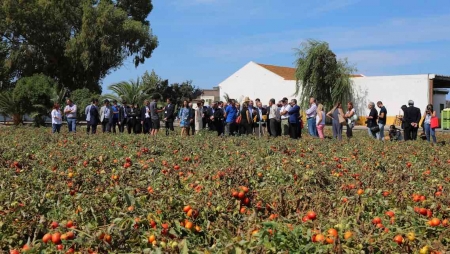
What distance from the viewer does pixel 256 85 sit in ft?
166

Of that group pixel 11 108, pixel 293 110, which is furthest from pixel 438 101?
pixel 11 108

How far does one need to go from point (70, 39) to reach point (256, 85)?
65.2 feet

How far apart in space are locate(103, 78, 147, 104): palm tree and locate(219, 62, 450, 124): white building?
16.1 m

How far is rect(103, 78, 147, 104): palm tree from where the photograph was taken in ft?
112

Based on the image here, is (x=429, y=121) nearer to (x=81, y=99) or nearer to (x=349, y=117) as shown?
(x=349, y=117)

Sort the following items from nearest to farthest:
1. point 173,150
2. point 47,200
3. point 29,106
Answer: point 47,200
point 173,150
point 29,106

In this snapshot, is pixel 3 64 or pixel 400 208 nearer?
pixel 400 208

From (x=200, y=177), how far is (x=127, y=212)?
183cm

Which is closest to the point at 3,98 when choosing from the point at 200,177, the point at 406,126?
the point at 406,126

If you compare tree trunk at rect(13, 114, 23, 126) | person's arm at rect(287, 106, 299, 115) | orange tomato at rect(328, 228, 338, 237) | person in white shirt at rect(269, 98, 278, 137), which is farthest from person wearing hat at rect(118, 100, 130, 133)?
orange tomato at rect(328, 228, 338, 237)

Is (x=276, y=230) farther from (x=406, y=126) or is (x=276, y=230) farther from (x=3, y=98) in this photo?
(x=3, y=98)

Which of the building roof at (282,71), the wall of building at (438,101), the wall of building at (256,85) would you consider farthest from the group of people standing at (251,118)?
the building roof at (282,71)

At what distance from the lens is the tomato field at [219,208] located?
2855mm

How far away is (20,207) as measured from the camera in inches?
Result: 142
